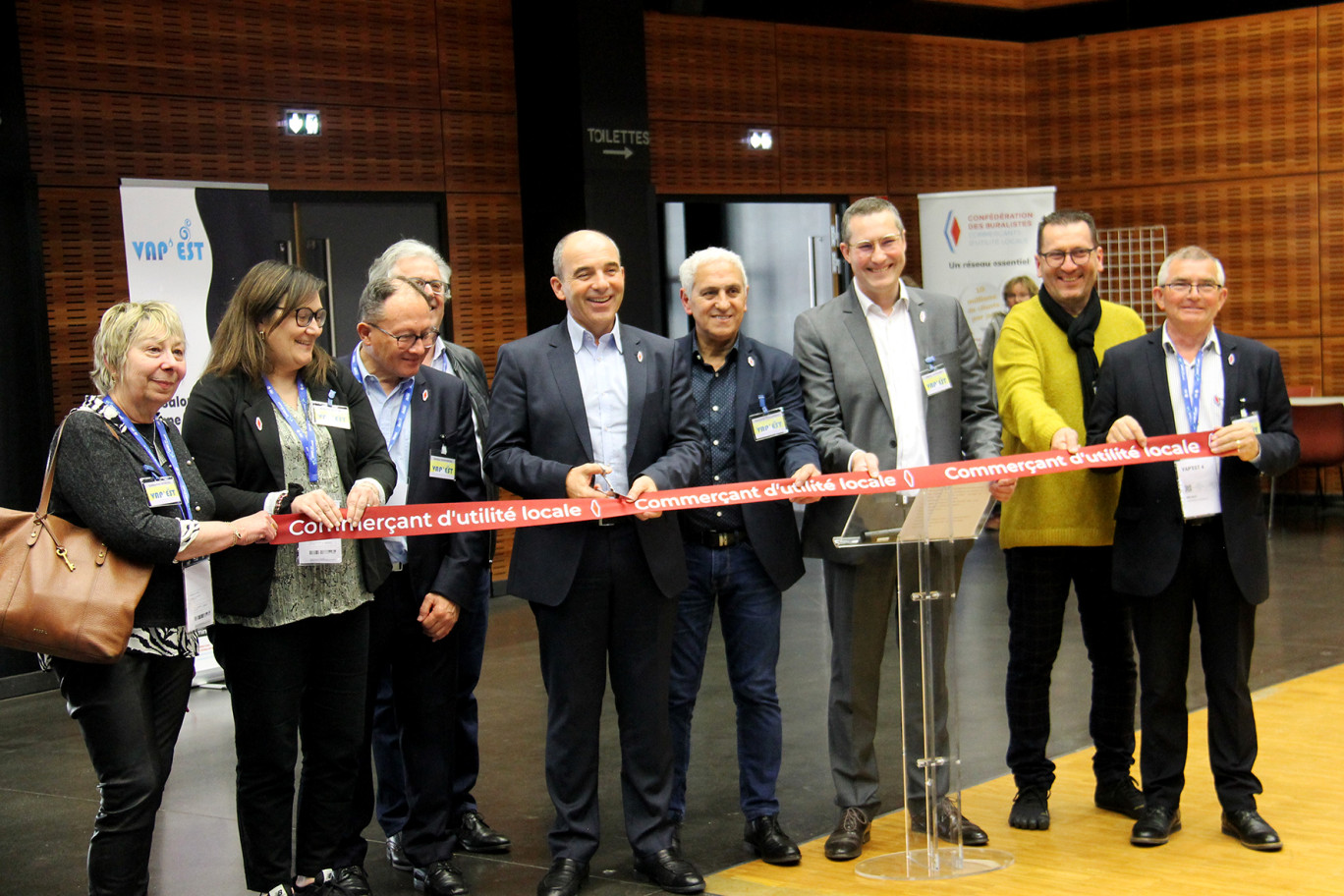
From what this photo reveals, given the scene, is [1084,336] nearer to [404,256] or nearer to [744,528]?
[744,528]

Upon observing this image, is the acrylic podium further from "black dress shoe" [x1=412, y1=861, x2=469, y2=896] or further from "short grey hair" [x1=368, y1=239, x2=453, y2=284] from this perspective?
"short grey hair" [x1=368, y1=239, x2=453, y2=284]

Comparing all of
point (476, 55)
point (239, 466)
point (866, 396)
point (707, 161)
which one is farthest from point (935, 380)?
point (707, 161)

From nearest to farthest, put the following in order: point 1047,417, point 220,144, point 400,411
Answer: point 400,411, point 1047,417, point 220,144

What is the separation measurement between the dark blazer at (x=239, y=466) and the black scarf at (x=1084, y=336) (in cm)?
212

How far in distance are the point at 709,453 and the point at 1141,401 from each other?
1.24m

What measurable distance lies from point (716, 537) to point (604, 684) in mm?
534

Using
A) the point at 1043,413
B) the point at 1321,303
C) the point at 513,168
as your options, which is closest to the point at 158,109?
the point at 513,168

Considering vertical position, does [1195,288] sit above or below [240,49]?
below

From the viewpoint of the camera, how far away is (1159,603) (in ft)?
12.7

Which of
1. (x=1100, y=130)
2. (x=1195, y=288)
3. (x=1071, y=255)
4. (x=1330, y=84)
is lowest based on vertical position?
(x=1195, y=288)

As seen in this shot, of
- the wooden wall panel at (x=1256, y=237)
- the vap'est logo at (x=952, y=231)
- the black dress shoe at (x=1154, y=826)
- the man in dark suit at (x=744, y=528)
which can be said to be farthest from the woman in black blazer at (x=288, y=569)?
the wooden wall panel at (x=1256, y=237)

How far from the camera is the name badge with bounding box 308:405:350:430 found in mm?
3438

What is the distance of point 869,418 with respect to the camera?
3.91 meters

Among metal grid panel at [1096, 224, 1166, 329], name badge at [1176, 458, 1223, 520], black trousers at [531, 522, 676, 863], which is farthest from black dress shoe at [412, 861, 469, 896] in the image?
metal grid panel at [1096, 224, 1166, 329]
